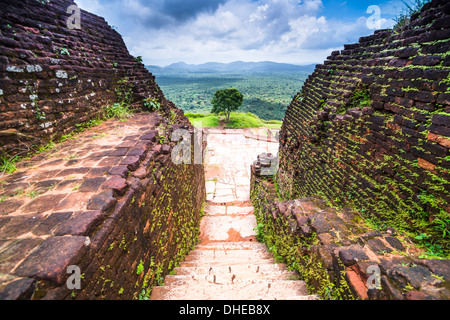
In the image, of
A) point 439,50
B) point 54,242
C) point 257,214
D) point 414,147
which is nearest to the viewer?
point 54,242

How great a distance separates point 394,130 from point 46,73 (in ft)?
18.4

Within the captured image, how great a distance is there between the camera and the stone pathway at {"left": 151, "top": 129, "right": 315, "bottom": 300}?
2.40 metres

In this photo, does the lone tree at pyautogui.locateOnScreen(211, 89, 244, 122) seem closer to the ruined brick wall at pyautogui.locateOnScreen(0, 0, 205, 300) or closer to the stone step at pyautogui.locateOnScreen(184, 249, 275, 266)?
the ruined brick wall at pyautogui.locateOnScreen(0, 0, 205, 300)

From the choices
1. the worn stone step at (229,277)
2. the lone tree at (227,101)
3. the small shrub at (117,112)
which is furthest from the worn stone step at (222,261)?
the lone tree at (227,101)

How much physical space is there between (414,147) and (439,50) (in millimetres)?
1084

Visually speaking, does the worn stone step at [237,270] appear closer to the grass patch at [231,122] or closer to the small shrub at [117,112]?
the small shrub at [117,112]

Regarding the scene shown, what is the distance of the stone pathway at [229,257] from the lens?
2401 millimetres

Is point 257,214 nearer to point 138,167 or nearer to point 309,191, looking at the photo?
point 309,191

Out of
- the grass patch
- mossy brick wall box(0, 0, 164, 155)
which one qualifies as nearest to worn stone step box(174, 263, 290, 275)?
mossy brick wall box(0, 0, 164, 155)

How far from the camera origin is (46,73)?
11.7ft

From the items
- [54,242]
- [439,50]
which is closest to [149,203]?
[54,242]

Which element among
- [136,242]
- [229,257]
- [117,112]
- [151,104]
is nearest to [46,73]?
[117,112]

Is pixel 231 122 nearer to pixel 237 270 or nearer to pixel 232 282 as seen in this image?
pixel 237 270

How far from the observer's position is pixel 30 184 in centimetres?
242
